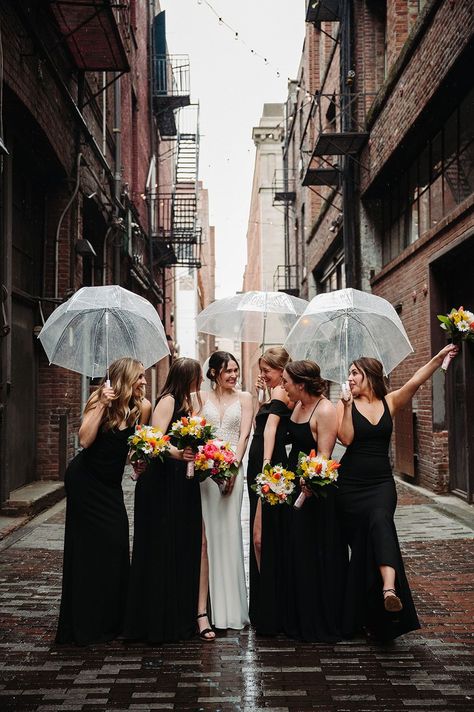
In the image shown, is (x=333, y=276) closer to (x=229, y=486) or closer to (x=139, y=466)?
(x=229, y=486)

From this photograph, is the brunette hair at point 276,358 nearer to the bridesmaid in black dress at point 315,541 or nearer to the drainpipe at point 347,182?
the bridesmaid in black dress at point 315,541

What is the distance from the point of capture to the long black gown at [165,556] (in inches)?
211

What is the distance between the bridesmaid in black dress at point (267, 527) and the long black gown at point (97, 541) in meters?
0.97

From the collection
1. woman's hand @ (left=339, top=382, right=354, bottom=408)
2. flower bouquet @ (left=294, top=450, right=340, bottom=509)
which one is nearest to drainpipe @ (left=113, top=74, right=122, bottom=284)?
woman's hand @ (left=339, top=382, right=354, bottom=408)

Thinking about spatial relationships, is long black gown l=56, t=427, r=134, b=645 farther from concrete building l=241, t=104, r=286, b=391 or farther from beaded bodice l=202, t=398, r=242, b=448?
concrete building l=241, t=104, r=286, b=391

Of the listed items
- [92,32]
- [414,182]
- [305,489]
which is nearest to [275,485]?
[305,489]

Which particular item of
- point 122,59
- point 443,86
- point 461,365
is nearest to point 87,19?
point 122,59

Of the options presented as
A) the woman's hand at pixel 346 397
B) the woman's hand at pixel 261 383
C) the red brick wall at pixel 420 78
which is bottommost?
the woman's hand at pixel 346 397

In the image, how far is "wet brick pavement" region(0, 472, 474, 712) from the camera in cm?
425

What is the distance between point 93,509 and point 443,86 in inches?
332

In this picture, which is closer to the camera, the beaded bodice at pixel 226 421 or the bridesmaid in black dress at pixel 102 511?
the bridesmaid in black dress at pixel 102 511

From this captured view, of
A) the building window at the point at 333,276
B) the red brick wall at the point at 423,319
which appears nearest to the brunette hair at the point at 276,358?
the red brick wall at the point at 423,319

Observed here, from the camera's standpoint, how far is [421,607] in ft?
20.2

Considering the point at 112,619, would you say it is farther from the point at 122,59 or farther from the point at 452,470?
the point at 122,59
